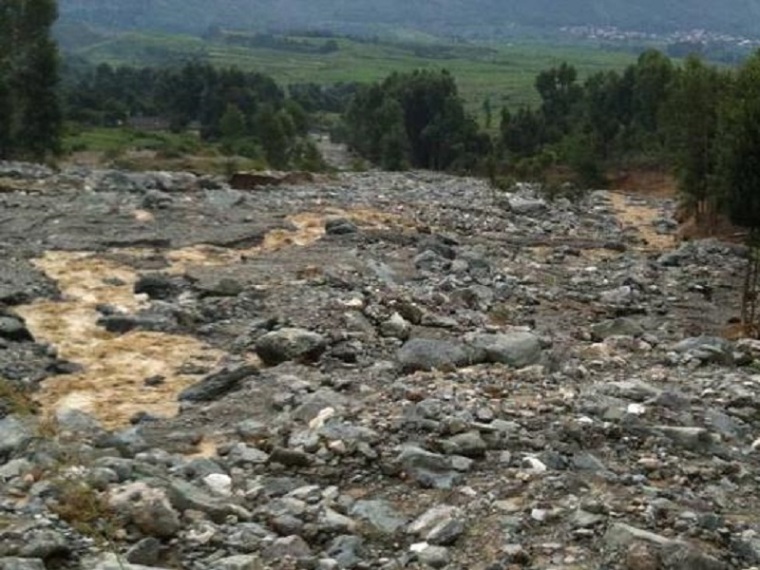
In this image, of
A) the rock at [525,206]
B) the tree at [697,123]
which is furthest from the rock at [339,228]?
the tree at [697,123]

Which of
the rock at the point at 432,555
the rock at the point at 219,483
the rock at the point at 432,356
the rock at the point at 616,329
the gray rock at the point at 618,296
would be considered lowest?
the gray rock at the point at 618,296

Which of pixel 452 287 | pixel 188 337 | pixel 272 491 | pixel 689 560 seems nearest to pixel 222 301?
pixel 188 337

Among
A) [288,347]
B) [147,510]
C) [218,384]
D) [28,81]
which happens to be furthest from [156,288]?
[28,81]

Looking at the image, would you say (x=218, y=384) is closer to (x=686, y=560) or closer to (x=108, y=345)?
(x=108, y=345)

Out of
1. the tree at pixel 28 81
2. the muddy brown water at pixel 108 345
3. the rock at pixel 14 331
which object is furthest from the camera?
the tree at pixel 28 81

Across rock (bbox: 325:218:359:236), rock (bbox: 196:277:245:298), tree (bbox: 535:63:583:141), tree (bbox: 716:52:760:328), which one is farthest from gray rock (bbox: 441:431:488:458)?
tree (bbox: 535:63:583:141)

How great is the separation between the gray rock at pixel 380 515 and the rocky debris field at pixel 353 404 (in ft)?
0.10

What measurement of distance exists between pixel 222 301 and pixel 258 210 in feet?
38.6

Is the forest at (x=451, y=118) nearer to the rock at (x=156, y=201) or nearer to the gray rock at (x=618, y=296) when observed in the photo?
the gray rock at (x=618, y=296)

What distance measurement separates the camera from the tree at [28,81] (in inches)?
2151

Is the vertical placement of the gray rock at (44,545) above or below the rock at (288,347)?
above

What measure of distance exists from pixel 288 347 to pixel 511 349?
3167mm

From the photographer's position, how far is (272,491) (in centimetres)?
1004

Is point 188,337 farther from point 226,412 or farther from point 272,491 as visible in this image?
point 272,491
